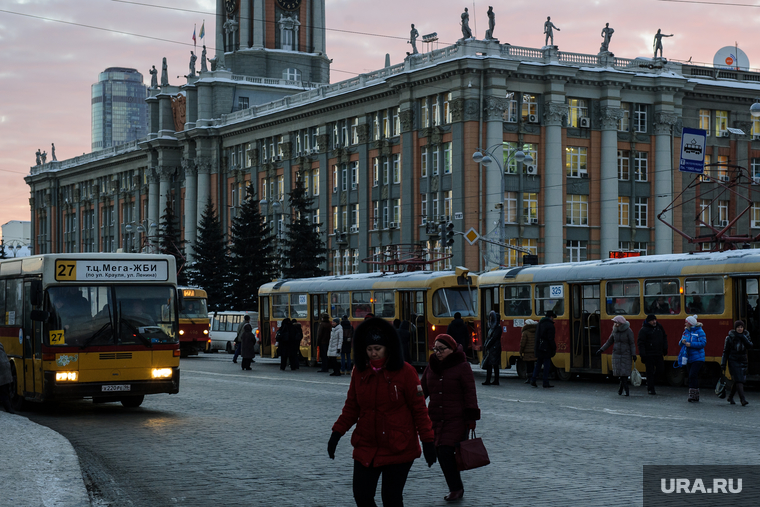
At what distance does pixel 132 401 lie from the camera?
20766mm

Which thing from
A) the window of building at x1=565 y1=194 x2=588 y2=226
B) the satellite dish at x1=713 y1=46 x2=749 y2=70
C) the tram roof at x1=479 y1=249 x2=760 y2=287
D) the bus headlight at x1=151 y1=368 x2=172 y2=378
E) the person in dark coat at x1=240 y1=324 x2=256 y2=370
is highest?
the satellite dish at x1=713 y1=46 x2=749 y2=70

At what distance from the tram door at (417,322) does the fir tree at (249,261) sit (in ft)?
118

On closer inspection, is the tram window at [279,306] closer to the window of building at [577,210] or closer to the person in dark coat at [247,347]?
the person in dark coat at [247,347]

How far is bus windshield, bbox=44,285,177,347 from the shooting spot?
18.4 meters

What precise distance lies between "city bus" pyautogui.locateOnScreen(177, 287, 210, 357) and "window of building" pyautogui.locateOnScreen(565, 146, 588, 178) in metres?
28.5

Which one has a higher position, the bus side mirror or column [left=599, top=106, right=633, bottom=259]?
column [left=599, top=106, right=633, bottom=259]

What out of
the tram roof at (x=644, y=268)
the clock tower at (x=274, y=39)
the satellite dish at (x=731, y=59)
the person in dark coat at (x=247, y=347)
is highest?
the clock tower at (x=274, y=39)

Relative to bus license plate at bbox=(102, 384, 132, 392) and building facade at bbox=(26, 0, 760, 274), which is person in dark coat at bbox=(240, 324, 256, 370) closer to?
bus license plate at bbox=(102, 384, 132, 392)

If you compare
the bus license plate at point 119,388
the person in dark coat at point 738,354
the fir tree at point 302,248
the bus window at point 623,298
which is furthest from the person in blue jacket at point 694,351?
the fir tree at point 302,248

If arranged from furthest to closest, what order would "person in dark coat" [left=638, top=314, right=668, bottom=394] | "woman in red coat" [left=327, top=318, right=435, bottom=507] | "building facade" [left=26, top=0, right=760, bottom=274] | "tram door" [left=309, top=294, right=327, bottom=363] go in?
"building facade" [left=26, top=0, right=760, bottom=274]
"tram door" [left=309, top=294, right=327, bottom=363]
"person in dark coat" [left=638, top=314, right=668, bottom=394]
"woman in red coat" [left=327, top=318, right=435, bottom=507]

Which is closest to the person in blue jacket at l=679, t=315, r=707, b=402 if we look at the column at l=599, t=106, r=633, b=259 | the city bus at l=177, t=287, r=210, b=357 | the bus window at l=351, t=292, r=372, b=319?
the bus window at l=351, t=292, r=372, b=319

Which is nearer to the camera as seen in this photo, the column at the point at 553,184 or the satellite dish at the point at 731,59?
the column at the point at 553,184

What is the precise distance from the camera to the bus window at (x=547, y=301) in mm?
28630

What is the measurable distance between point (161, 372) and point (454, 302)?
14599 mm
